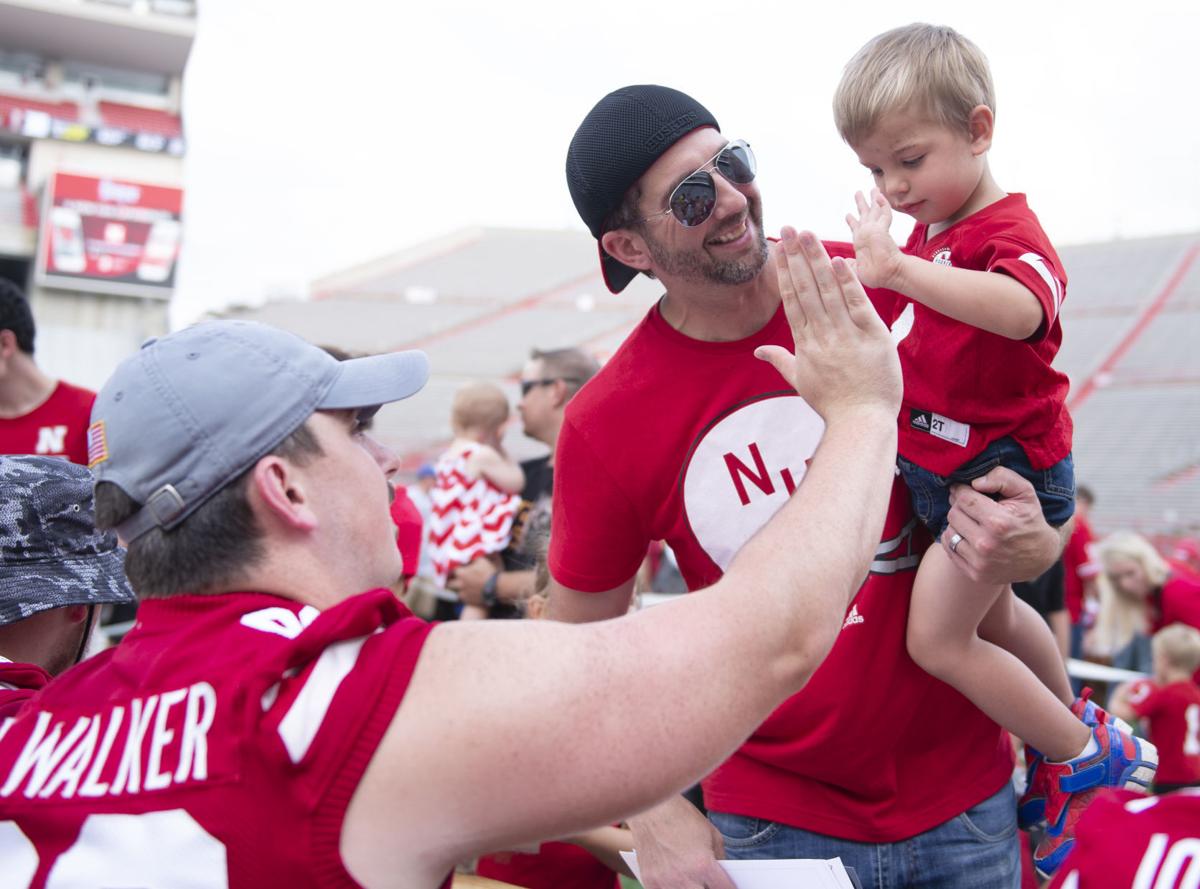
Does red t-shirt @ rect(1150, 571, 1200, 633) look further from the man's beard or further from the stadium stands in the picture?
the stadium stands

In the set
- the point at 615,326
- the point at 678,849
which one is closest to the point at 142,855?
the point at 678,849

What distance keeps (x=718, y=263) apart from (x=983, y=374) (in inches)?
22.5

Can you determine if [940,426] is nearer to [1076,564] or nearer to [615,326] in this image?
[1076,564]

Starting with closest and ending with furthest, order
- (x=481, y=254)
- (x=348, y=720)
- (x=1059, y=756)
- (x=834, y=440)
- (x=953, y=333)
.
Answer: (x=348, y=720)
(x=834, y=440)
(x=953, y=333)
(x=1059, y=756)
(x=481, y=254)

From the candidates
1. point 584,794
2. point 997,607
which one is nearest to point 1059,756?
point 997,607

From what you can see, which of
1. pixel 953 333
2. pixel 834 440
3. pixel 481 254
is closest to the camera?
pixel 834 440

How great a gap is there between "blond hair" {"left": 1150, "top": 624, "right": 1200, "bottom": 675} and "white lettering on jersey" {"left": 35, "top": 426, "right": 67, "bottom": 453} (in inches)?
224

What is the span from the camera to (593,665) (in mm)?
1202

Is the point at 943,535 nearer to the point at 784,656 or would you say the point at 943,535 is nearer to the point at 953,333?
the point at 953,333

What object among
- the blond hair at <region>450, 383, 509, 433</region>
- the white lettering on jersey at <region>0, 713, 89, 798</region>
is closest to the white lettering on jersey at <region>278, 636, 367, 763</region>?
the white lettering on jersey at <region>0, 713, 89, 798</region>

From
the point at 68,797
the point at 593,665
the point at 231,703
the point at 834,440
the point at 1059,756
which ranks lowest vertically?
the point at 1059,756

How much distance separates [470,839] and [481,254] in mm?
34170

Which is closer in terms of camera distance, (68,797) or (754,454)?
(68,797)

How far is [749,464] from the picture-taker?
2.25 metres
